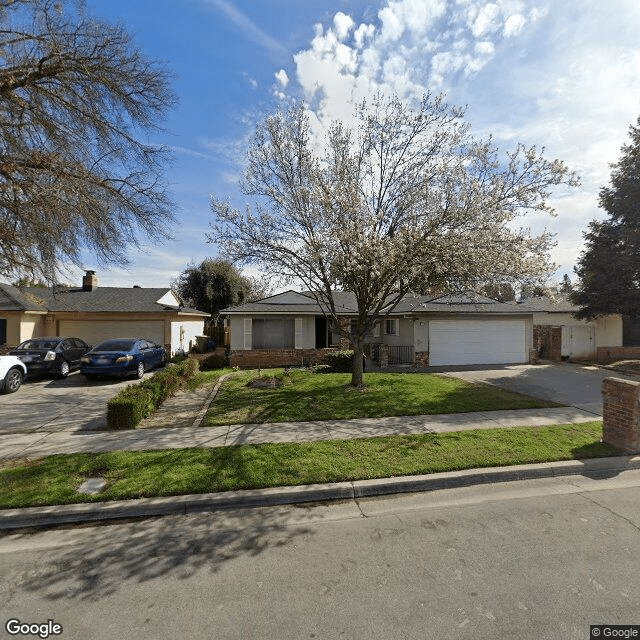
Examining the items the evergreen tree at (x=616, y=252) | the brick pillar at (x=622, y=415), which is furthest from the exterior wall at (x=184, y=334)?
the evergreen tree at (x=616, y=252)

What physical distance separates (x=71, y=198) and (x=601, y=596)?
940cm

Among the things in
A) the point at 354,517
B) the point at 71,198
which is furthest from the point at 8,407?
the point at 354,517

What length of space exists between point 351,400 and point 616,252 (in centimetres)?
1644

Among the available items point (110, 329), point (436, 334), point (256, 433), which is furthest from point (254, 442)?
point (110, 329)

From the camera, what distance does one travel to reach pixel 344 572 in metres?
3.15

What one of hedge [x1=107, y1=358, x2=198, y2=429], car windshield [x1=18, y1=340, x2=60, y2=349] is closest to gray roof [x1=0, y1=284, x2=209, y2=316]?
car windshield [x1=18, y1=340, x2=60, y2=349]

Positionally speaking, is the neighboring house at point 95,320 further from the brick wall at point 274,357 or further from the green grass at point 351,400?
the green grass at point 351,400

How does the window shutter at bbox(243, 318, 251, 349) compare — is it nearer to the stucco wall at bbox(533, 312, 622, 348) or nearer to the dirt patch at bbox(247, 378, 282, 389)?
the dirt patch at bbox(247, 378, 282, 389)

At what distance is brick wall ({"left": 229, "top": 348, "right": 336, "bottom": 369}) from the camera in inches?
664

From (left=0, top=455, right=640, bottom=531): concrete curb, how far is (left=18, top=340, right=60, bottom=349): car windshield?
11.6 metres

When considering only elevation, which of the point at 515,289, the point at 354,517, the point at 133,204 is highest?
the point at 133,204

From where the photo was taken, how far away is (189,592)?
9.53 ft

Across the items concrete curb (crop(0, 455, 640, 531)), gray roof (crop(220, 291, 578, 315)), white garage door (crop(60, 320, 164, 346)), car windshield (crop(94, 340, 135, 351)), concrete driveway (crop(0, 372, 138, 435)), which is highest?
gray roof (crop(220, 291, 578, 315))

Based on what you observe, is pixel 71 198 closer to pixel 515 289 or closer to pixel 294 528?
pixel 294 528
